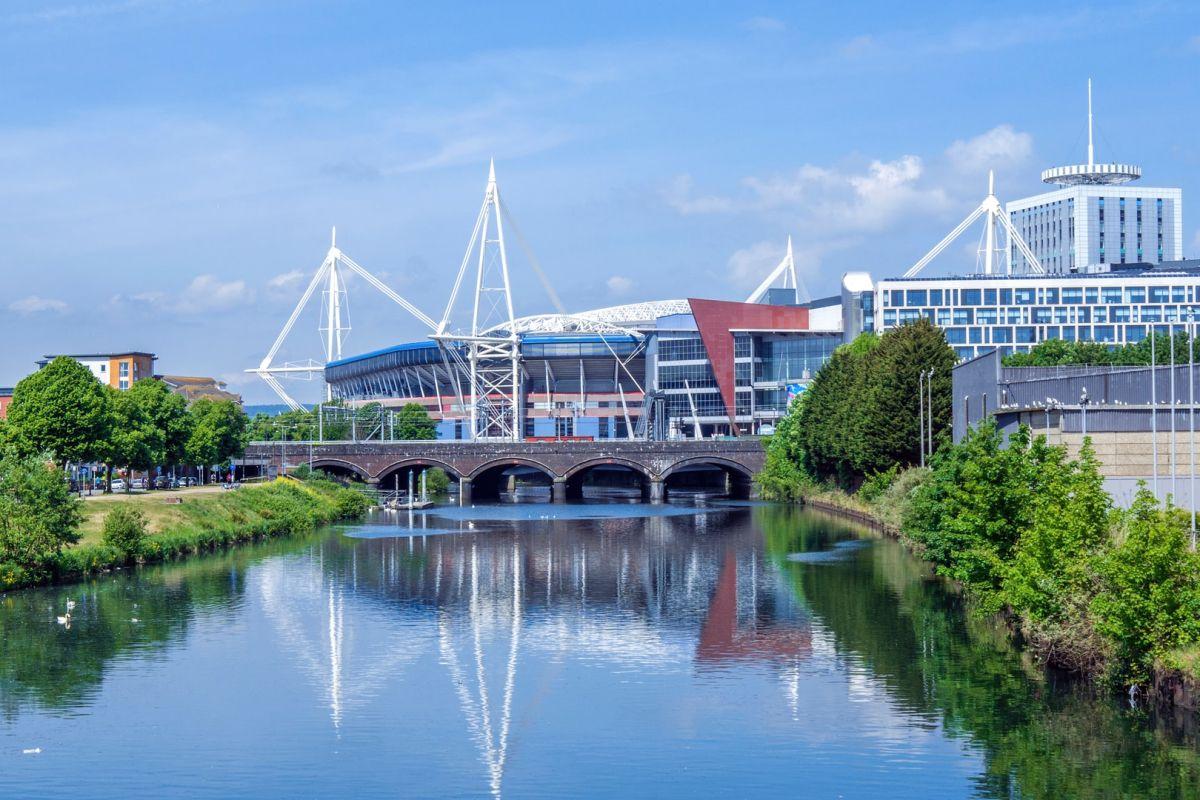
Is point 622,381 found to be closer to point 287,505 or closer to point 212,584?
point 287,505

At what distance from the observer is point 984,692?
3706 cm

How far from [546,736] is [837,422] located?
6637cm

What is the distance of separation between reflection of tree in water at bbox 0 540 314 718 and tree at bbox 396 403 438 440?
95.7 m

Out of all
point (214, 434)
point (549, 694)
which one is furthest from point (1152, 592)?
point (214, 434)

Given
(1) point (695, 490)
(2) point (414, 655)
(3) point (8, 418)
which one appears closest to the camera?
(2) point (414, 655)

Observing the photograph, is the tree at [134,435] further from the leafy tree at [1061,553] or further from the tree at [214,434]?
the leafy tree at [1061,553]

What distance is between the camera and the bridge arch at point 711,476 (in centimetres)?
12631

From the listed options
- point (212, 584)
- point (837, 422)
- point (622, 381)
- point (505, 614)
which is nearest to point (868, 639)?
point (505, 614)

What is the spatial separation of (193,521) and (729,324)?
93.9 meters

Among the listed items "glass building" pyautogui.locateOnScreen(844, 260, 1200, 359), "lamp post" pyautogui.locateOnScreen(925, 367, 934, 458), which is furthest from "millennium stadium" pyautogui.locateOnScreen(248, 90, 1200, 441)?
"lamp post" pyautogui.locateOnScreen(925, 367, 934, 458)

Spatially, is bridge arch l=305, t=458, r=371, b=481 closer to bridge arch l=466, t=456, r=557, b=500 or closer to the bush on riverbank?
bridge arch l=466, t=456, r=557, b=500

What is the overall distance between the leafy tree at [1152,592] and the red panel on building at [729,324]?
12773 cm

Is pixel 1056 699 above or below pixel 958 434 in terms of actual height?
below

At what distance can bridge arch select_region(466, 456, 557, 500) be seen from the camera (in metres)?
126
